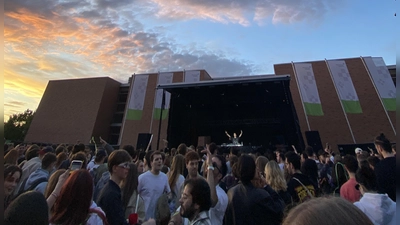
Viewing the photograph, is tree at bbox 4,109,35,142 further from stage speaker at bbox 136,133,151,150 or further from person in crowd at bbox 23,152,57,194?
person in crowd at bbox 23,152,57,194

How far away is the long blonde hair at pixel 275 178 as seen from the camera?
3.09 m

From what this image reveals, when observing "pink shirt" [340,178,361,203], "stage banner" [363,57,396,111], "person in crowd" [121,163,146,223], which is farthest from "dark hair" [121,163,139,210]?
"stage banner" [363,57,396,111]

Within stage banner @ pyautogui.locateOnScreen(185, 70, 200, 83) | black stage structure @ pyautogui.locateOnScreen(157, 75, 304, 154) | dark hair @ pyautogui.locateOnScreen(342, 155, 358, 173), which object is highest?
stage banner @ pyautogui.locateOnScreen(185, 70, 200, 83)

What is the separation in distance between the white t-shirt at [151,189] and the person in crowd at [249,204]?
1.27m

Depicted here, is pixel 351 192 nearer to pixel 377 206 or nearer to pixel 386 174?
pixel 386 174

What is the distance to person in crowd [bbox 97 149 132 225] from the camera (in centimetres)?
204

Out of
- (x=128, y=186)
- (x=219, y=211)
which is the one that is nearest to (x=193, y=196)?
(x=219, y=211)

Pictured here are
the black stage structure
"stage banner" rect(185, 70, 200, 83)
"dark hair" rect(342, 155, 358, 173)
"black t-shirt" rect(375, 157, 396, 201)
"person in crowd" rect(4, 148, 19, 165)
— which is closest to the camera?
"black t-shirt" rect(375, 157, 396, 201)

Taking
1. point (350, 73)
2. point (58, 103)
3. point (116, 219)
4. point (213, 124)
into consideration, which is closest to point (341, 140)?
point (350, 73)

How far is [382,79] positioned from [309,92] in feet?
23.5

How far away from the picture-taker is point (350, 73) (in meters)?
21.2

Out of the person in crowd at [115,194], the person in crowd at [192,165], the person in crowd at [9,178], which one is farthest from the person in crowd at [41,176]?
the person in crowd at [192,165]

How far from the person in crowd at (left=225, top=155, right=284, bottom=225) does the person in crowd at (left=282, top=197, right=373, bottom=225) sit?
1.57 meters

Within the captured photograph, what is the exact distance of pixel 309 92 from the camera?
19.3m
